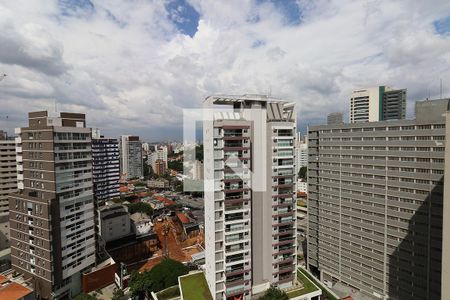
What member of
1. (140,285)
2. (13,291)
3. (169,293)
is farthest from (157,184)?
(169,293)

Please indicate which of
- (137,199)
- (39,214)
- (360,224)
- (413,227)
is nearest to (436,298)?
(413,227)

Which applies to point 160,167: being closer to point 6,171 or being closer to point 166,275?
point 6,171

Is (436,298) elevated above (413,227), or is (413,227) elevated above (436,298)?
(413,227)

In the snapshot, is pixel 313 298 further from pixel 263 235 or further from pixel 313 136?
pixel 313 136

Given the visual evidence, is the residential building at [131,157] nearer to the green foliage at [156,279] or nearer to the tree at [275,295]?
the green foliage at [156,279]

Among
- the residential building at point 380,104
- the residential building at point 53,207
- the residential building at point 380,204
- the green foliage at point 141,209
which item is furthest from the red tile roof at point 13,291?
the residential building at point 380,104

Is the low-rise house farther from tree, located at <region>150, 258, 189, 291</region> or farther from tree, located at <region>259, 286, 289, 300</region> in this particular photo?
tree, located at <region>259, 286, 289, 300</region>
